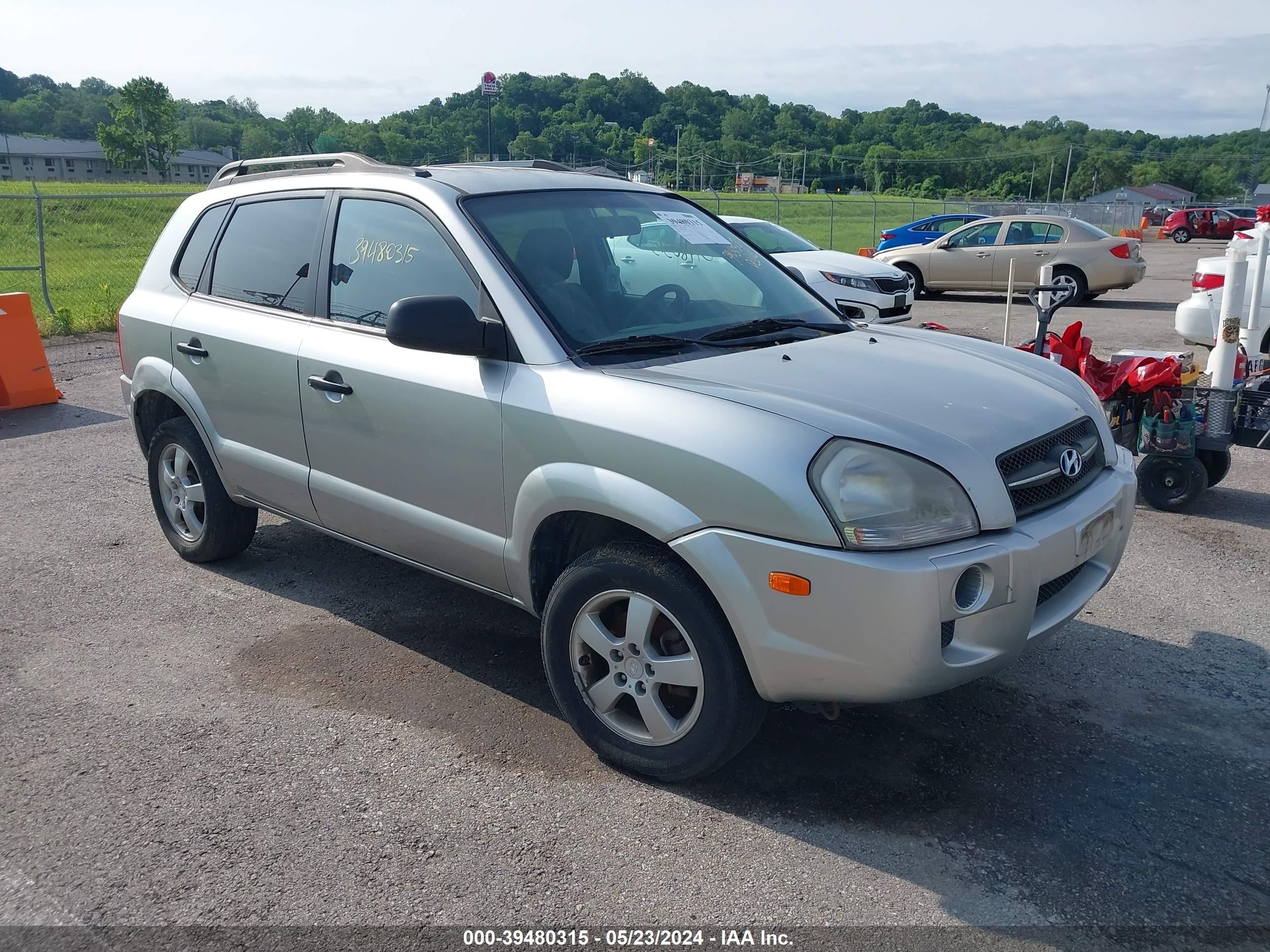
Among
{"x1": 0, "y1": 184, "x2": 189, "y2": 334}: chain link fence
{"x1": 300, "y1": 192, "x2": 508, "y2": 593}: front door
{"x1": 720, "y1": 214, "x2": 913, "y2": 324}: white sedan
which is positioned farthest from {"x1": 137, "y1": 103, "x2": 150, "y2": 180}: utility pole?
{"x1": 300, "y1": 192, "x2": 508, "y2": 593}: front door

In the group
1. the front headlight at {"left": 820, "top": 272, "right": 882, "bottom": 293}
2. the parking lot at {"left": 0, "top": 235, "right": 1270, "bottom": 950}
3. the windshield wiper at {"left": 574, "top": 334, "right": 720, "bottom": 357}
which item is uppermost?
the windshield wiper at {"left": 574, "top": 334, "right": 720, "bottom": 357}

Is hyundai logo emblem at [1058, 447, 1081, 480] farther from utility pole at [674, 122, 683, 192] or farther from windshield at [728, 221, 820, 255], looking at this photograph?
utility pole at [674, 122, 683, 192]

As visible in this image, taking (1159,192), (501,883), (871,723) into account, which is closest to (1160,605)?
(871,723)

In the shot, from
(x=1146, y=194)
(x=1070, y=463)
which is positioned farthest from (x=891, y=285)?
(x=1146, y=194)

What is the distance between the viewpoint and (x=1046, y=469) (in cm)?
315

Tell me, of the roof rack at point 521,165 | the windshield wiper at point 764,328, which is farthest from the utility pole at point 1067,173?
the windshield wiper at point 764,328

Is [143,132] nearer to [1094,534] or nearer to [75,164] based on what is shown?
[75,164]

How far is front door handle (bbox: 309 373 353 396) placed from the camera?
3.91 m

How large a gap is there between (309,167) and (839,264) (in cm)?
937

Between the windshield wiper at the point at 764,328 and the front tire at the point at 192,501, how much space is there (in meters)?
2.59

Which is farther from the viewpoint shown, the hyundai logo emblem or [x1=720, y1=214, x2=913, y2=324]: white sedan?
[x1=720, y1=214, x2=913, y2=324]: white sedan

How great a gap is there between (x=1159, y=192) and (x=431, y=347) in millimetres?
115975

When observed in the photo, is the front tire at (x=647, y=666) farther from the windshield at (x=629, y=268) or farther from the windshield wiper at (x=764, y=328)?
the windshield wiper at (x=764, y=328)

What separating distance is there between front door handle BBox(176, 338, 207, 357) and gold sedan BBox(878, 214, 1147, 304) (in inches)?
567
